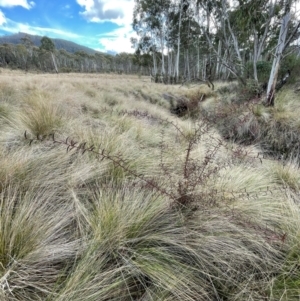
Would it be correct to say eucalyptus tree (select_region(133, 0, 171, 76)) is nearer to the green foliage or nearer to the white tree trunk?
the white tree trunk

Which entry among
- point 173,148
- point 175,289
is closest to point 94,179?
point 175,289

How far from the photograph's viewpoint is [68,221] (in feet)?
4.39

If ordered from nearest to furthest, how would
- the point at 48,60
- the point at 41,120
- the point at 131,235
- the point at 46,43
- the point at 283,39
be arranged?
the point at 131,235, the point at 41,120, the point at 283,39, the point at 46,43, the point at 48,60

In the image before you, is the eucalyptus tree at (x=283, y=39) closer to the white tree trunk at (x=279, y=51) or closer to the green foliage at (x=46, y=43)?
the white tree trunk at (x=279, y=51)

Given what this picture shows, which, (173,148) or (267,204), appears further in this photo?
(173,148)

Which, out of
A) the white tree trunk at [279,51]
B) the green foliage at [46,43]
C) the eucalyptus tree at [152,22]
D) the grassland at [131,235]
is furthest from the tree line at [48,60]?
the grassland at [131,235]

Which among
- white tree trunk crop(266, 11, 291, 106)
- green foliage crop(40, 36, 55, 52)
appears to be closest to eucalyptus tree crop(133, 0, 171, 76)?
white tree trunk crop(266, 11, 291, 106)

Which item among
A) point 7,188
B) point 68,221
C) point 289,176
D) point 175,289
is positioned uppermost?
point 7,188

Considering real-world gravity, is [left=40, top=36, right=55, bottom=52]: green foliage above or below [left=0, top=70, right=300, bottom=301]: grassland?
above

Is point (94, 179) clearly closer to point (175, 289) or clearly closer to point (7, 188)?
point (7, 188)

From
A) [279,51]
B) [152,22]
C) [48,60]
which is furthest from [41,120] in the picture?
[48,60]

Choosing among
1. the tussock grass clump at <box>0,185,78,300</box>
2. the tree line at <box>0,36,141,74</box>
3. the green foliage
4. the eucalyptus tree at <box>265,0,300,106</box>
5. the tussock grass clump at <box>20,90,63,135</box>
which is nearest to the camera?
the tussock grass clump at <box>0,185,78,300</box>

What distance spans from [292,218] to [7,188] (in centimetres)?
189

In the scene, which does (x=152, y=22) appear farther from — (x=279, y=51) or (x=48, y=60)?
(x=48, y=60)
